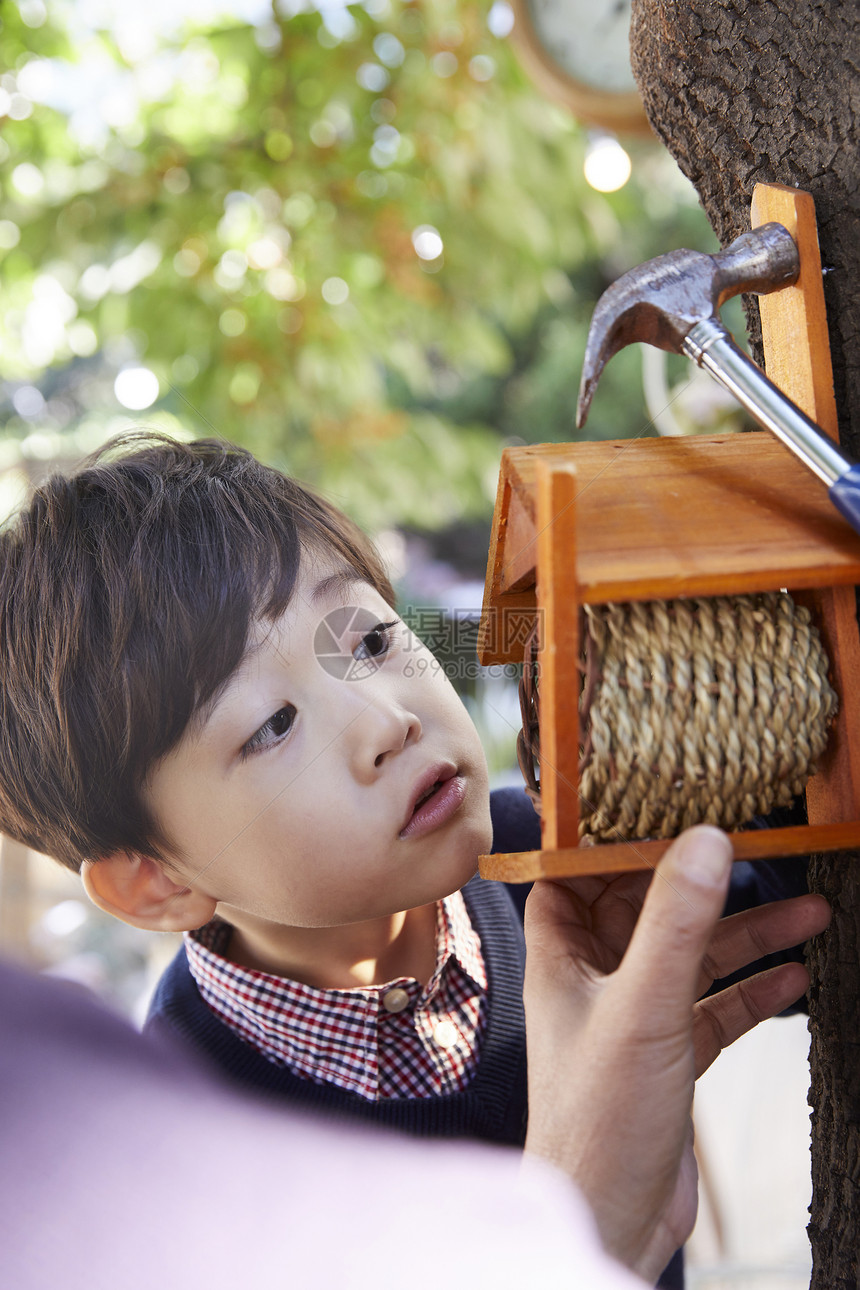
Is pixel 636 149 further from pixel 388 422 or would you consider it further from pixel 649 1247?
pixel 649 1247

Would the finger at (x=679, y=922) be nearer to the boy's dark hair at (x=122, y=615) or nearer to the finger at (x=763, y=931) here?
the finger at (x=763, y=931)

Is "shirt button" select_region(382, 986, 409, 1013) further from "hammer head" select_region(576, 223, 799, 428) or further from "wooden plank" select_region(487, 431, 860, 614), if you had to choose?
"hammer head" select_region(576, 223, 799, 428)

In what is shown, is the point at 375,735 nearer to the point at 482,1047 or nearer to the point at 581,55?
the point at 482,1047

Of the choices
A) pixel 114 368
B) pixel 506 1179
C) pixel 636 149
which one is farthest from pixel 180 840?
pixel 114 368

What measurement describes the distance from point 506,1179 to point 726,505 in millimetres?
487

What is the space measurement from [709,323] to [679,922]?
395mm

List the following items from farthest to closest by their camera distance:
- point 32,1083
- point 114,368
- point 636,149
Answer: point 114,368
point 636,149
point 32,1083

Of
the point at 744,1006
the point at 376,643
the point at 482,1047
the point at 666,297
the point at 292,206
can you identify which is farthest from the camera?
the point at 292,206

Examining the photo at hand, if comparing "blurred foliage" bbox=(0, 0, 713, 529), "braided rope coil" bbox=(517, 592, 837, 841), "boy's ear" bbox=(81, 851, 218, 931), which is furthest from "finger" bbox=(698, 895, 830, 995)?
"blurred foliage" bbox=(0, 0, 713, 529)

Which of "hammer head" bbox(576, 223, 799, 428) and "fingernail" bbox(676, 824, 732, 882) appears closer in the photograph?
"fingernail" bbox(676, 824, 732, 882)

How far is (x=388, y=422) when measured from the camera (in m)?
2.69

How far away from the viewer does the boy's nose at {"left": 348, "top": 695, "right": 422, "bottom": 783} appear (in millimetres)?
832

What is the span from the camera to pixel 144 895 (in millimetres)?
984

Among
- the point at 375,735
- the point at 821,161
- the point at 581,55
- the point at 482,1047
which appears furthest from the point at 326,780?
the point at 581,55
